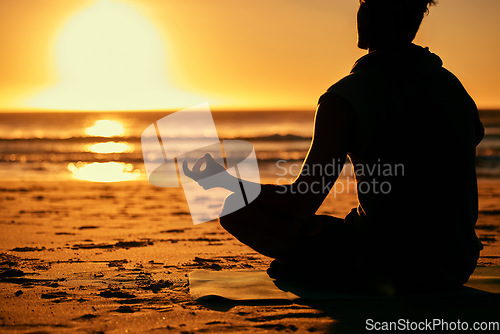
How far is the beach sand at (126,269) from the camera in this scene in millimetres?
2502

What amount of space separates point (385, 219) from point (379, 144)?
0.35m

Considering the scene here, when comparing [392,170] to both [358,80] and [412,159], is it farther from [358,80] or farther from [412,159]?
[358,80]

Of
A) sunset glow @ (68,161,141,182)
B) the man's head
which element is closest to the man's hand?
the man's head

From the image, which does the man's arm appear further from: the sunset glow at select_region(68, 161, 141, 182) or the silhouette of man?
the sunset glow at select_region(68, 161, 141, 182)

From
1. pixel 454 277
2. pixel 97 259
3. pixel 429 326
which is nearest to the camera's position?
pixel 429 326

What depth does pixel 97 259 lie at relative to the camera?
4.11 meters

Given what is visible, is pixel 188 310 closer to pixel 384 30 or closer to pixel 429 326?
pixel 429 326

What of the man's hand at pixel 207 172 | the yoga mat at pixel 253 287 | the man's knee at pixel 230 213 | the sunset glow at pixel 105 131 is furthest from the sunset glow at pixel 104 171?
the sunset glow at pixel 105 131

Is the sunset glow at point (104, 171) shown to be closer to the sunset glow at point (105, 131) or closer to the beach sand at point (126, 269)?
the beach sand at point (126, 269)

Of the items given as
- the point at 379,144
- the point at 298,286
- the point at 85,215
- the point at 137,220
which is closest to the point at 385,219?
the point at 379,144

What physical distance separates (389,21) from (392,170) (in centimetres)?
67

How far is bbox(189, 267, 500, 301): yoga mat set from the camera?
2862 millimetres

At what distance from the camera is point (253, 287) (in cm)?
306

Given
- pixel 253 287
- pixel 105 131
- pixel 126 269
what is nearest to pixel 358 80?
pixel 253 287
